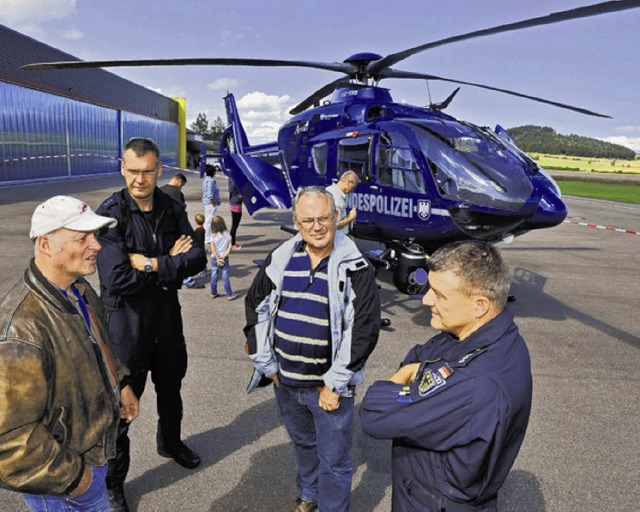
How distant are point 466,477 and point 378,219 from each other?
5.36m

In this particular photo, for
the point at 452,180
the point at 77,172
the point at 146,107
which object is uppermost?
the point at 146,107

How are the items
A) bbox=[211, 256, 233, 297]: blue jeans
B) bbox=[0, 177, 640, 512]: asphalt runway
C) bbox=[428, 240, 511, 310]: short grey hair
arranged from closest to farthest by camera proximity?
bbox=[428, 240, 511, 310]: short grey hair < bbox=[0, 177, 640, 512]: asphalt runway < bbox=[211, 256, 233, 297]: blue jeans

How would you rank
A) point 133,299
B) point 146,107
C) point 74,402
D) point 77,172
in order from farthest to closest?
point 146,107, point 77,172, point 133,299, point 74,402

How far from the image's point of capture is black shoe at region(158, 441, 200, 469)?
121 inches

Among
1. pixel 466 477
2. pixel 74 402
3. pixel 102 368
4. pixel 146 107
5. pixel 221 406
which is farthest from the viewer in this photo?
pixel 146 107

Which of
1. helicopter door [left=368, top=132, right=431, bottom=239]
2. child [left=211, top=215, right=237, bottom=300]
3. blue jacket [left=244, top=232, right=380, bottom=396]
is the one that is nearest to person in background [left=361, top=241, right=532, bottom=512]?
blue jacket [left=244, top=232, right=380, bottom=396]

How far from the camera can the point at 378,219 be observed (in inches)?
260

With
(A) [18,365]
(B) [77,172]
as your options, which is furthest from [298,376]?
(B) [77,172]

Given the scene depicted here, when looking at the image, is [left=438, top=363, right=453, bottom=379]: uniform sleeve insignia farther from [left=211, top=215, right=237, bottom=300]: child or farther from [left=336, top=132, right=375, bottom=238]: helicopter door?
[left=336, top=132, right=375, bottom=238]: helicopter door

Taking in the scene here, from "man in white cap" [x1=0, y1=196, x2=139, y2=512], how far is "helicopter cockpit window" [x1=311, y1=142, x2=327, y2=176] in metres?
6.09

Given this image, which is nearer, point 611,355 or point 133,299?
point 133,299

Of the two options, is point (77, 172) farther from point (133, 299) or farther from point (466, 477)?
point (466, 477)

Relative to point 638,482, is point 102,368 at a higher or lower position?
higher

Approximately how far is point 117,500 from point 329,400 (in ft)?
4.73
